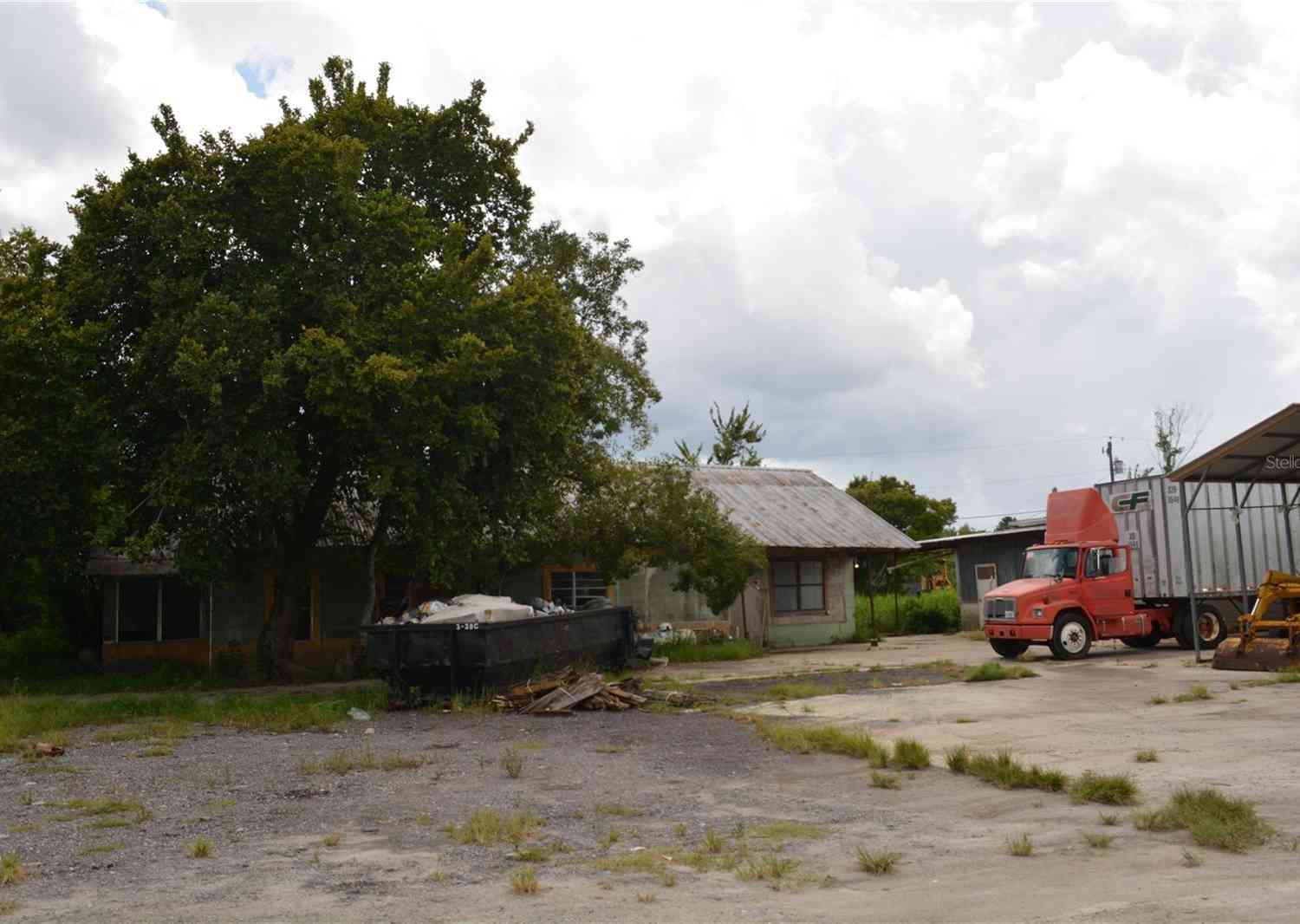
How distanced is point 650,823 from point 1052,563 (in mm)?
17607

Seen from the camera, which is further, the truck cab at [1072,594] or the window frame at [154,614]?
the window frame at [154,614]

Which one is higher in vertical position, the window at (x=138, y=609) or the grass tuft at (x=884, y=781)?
the window at (x=138, y=609)

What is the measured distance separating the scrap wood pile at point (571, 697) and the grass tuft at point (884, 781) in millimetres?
6672

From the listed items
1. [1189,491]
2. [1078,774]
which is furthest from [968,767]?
[1189,491]

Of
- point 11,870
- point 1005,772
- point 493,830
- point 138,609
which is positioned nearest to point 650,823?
point 493,830

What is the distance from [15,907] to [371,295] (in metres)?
13.8

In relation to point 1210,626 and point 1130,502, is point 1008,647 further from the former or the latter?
point 1130,502

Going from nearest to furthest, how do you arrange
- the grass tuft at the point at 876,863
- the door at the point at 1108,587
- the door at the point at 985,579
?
the grass tuft at the point at 876,863
the door at the point at 1108,587
the door at the point at 985,579

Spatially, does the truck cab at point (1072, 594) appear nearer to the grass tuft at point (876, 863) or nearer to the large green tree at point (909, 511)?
the grass tuft at point (876, 863)

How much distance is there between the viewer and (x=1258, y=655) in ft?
63.2

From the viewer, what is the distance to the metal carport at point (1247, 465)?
65.4ft

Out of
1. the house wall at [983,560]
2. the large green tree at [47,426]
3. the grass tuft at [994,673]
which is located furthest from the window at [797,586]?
the large green tree at [47,426]

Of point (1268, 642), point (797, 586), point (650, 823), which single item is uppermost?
point (797, 586)

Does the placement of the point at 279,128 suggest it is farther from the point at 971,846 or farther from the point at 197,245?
the point at 971,846
